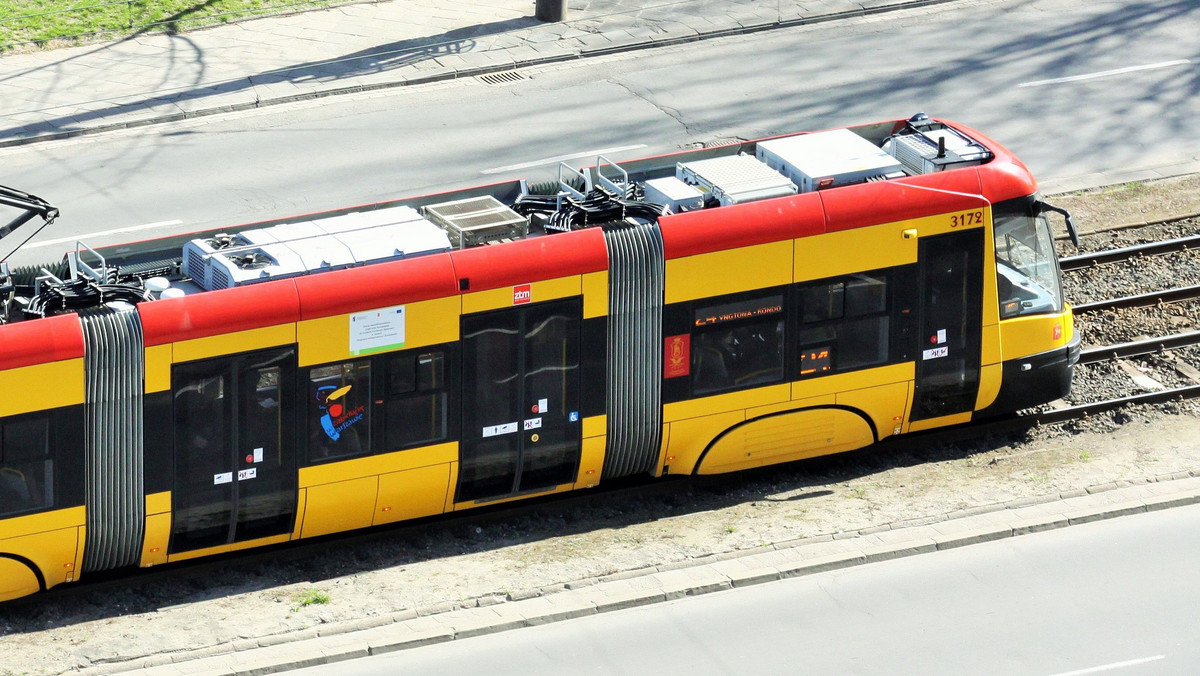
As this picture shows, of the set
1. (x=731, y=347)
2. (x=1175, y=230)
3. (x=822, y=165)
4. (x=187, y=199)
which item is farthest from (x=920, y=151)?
(x=187, y=199)

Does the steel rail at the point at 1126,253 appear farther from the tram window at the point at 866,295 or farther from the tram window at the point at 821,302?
the tram window at the point at 821,302

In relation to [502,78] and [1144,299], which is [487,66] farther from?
[1144,299]

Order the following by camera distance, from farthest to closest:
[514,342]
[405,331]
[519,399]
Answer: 1. [519,399]
2. [514,342]
3. [405,331]

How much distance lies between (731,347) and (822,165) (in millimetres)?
2221

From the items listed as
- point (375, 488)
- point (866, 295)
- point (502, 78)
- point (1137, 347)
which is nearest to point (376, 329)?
point (375, 488)

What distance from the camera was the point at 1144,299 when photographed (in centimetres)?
2116

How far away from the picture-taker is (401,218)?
53.8ft

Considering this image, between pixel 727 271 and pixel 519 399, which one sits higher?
pixel 727 271

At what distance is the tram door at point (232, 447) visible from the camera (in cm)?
1484

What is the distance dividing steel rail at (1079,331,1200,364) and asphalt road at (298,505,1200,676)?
12.9 feet

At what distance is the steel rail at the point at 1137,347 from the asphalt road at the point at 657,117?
5.12 metres

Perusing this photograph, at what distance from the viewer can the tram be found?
14.6 m

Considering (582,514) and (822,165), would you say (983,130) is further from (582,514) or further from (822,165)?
(582,514)

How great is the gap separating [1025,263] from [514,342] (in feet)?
18.7
